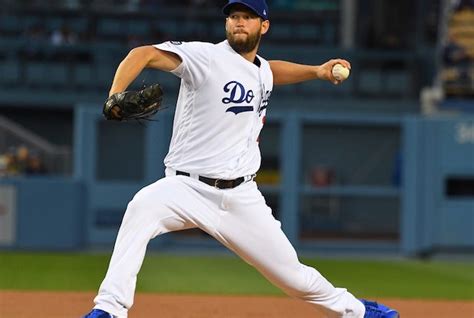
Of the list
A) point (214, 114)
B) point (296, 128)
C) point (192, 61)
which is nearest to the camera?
point (192, 61)

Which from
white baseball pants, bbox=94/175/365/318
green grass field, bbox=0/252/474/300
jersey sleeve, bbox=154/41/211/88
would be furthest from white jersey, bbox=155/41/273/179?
green grass field, bbox=0/252/474/300

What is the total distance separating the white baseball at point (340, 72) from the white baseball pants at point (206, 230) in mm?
714

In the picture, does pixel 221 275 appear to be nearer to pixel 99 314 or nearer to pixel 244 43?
pixel 244 43

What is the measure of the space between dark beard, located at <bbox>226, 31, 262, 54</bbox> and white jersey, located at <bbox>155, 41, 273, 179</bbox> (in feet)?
0.10

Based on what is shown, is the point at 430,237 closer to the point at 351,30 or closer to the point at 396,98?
the point at 396,98

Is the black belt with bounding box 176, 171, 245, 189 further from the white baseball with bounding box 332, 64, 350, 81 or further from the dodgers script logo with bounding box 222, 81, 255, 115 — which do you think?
the white baseball with bounding box 332, 64, 350, 81

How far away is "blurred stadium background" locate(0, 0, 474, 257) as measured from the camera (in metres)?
A: 14.9

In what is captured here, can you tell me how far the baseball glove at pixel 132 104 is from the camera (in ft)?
16.6

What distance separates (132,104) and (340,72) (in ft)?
4.06

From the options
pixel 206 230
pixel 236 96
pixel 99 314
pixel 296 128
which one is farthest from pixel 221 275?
pixel 99 314

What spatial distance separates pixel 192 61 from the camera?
5.46m

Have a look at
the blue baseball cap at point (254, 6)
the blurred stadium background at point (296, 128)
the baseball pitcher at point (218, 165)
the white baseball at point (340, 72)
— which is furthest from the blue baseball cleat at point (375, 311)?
the blurred stadium background at point (296, 128)

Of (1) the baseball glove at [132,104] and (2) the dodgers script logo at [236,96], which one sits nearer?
(1) the baseball glove at [132,104]

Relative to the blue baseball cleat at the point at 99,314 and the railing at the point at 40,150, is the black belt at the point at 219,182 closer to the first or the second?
the blue baseball cleat at the point at 99,314
